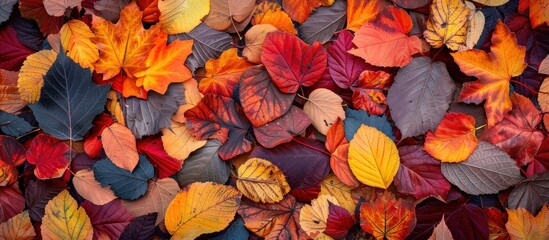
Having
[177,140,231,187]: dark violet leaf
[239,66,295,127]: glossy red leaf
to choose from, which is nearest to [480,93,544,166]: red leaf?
[239,66,295,127]: glossy red leaf

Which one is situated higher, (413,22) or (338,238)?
(413,22)

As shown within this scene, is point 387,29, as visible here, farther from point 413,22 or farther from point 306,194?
point 306,194

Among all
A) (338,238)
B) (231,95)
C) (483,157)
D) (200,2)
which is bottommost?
(338,238)

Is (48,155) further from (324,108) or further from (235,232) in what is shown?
(324,108)

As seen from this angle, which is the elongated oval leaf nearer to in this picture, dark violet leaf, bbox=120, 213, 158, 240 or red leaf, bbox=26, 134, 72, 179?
dark violet leaf, bbox=120, 213, 158, 240

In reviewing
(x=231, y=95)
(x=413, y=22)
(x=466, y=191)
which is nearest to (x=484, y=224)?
(x=466, y=191)

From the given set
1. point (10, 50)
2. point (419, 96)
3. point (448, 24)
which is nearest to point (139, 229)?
point (10, 50)

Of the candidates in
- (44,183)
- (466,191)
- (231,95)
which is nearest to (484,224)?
(466,191)

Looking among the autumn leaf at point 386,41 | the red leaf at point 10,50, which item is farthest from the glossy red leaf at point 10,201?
the autumn leaf at point 386,41
